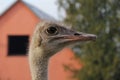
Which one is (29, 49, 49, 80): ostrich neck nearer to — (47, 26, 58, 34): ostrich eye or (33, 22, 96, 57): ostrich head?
(33, 22, 96, 57): ostrich head

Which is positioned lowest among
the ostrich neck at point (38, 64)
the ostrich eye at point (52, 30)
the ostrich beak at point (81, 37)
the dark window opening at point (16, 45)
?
the ostrich neck at point (38, 64)

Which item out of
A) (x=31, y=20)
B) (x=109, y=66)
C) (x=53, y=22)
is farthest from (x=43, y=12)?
(x=53, y=22)

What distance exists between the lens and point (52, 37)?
15.1 feet

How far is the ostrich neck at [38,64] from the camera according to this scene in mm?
4480

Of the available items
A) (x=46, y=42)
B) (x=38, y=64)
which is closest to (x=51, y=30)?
(x=46, y=42)

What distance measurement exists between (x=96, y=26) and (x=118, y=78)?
236 centimetres

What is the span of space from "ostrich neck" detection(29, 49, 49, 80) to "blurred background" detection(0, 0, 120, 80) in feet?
65.4

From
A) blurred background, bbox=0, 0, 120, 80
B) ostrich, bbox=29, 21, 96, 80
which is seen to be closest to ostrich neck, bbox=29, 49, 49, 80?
ostrich, bbox=29, 21, 96, 80

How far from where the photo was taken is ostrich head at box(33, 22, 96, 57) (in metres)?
4.54

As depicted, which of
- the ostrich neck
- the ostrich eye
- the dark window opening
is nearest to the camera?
the ostrich neck

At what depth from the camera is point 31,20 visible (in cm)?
2530

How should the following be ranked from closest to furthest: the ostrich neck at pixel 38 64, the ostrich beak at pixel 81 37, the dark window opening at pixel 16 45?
the ostrich beak at pixel 81 37 < the ostrich neck at pixel 38 64 < the dark window opening at pixel 16 45

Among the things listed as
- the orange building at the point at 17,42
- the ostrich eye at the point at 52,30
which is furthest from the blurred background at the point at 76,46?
the ostrich eye at the point at 52,30

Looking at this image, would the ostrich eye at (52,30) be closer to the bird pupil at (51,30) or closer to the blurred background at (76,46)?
the bird pupil at (51,30)
